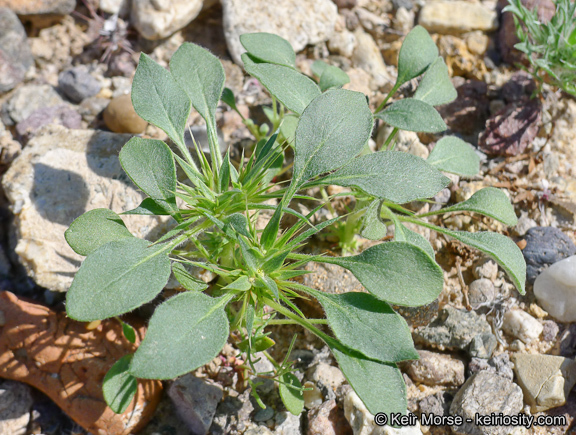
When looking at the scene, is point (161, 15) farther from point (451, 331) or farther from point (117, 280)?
point (451, 331)

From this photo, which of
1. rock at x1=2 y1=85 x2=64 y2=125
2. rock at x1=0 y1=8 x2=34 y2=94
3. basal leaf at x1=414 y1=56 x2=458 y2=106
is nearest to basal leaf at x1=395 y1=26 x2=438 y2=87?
basal leaf at x1=414 y1=56 x2=458 y2=106

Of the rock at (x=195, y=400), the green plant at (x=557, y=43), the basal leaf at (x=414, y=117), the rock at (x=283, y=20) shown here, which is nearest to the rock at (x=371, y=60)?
the rock at (x=283, y=20)

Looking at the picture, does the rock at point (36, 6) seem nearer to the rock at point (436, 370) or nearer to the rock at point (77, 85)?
the rock at point (77, 85)

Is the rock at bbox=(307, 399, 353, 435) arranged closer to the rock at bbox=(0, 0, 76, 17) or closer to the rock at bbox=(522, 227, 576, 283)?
the rock at bbox=(522, 227, 576, 283)

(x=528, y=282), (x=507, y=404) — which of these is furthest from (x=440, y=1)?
(x=507, y=404)

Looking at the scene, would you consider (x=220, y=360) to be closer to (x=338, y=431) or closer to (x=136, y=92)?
(x=338, y=431)

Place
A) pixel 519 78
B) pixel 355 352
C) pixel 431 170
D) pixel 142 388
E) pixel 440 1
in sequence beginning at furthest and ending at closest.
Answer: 1. pixel 440 1
2. pixel 519 78
3. pixel 142 388
4. pixel 431 170
5. pixel 355 352

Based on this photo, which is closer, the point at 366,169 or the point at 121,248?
the point at 121,248
